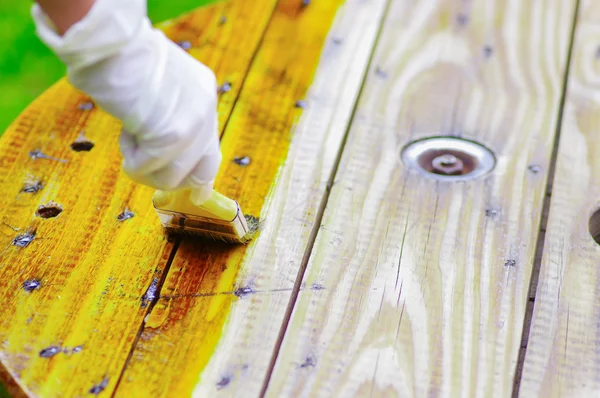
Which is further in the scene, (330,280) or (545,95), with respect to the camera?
(545,95)

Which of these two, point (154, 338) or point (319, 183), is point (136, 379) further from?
point (319, 183)

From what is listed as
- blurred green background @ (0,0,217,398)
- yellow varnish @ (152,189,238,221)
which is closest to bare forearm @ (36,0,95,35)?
yellow varnish @ (152,189,238,221)

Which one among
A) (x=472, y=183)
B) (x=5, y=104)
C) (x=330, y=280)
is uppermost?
(x=472, y=183)

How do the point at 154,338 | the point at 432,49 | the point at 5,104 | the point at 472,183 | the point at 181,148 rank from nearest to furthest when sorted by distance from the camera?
1. the point at 181,148
2. the point at 154,338
3. the point at 472,183
4. the point at 432,49
5. the point at 5,104

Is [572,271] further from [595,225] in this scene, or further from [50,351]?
[50,351]

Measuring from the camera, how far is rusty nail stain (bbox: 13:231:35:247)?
1.27m

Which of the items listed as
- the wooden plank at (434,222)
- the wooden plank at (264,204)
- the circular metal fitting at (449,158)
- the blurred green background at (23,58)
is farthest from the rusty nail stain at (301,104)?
the blurred green background at (23,58)

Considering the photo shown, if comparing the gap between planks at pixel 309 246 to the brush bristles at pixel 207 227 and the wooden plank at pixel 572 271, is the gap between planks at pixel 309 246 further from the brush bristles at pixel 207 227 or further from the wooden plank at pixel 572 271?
the wooden plank at pixel 572 271

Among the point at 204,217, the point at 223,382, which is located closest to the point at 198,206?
the point at 204,217

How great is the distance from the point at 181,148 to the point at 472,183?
58 centimetres

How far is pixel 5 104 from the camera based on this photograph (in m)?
2.72

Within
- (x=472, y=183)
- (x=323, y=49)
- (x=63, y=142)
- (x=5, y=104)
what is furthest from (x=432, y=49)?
(x=5, y=104)

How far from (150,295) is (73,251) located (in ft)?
0.54

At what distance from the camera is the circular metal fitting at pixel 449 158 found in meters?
1.38
